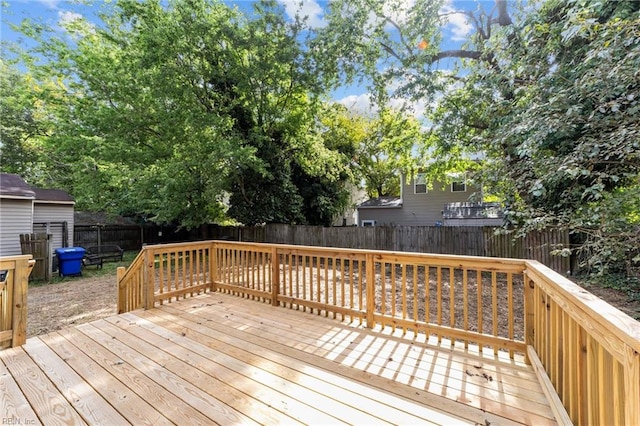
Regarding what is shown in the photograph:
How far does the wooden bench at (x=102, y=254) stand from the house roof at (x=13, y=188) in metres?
2.56

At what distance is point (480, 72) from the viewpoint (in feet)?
21.9

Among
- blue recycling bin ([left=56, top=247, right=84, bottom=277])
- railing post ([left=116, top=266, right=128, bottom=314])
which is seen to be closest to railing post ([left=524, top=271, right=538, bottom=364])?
railing post ([left=116, top=266, right=128, bottom=314])

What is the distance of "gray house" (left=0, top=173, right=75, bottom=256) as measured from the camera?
8.07 m

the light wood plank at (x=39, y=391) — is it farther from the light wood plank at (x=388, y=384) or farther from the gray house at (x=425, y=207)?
the gray house at (x=425, y=207)

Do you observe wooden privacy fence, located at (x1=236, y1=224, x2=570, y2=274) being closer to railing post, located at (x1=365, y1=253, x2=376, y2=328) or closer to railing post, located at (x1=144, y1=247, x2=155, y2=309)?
railing post, located at (x1=365, y1=253, x2=376, y2=328)

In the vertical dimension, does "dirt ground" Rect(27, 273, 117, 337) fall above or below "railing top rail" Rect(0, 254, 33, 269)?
below

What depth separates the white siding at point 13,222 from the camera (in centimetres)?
804

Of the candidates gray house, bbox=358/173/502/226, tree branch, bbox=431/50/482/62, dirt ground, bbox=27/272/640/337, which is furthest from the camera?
gray house, bbox=358/173/502/226

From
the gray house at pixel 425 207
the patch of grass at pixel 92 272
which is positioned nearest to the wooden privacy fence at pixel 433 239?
the gray house at pixel 425 207

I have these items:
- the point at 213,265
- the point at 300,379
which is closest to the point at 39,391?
the point at 300,379

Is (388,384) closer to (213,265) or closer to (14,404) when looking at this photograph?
(14,404)

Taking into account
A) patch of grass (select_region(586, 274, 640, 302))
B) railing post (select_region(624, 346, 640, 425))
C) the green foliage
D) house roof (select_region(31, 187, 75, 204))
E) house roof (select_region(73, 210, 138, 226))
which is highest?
the green foliage

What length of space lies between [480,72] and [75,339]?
885cm

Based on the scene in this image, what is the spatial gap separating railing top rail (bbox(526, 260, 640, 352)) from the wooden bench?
1233 centimetres
